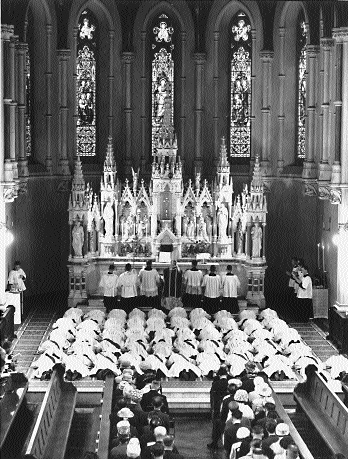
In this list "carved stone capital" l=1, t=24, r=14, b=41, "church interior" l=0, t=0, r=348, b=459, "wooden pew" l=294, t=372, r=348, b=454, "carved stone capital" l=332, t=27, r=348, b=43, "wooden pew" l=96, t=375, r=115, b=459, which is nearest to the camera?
"wooden pew" l=96, t=375, r=115, b=459

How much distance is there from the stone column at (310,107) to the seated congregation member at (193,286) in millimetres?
5664

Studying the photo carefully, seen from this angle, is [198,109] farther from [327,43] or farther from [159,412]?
[159,412]

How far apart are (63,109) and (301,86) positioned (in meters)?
9.53

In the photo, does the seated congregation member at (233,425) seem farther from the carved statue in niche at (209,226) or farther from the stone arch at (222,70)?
the stone arch at (222,70)

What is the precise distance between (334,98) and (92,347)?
40.3 feet

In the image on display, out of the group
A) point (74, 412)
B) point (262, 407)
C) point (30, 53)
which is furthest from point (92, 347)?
point (30, 53)

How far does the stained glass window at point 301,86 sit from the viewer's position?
45.5m

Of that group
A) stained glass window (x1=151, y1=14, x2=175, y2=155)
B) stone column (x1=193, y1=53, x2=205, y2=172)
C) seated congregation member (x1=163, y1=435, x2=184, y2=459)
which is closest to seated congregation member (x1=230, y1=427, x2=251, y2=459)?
seated congregation member (x1=163, y1=435, x2=184, y2=459)

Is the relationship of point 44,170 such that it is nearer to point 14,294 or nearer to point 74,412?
point 14,294

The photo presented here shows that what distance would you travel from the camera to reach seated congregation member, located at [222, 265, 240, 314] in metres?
41.2

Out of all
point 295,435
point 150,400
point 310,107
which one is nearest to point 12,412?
point 150,400

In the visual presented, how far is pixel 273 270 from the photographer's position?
46531mm

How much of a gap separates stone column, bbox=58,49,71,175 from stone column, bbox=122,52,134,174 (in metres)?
2.61

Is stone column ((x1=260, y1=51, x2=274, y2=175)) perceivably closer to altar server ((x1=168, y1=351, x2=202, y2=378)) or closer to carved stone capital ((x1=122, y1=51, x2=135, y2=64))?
carved stone capital ((x1=122, y1=51, x2=135, y2=64))
